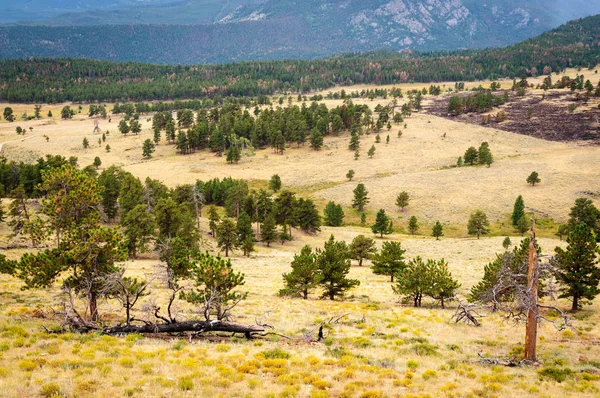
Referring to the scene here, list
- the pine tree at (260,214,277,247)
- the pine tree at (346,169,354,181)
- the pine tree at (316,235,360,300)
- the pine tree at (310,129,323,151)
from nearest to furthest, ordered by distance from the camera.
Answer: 1. the pine tree at (316,235,360,300)
2. the pine tree at (260,214,277,247)
3. the pine tree at (346,169,354,181)
4. the pine tree at (310,129,323,151)

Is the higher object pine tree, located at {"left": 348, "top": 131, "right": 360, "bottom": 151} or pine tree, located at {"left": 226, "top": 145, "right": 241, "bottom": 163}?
pine tree, located at {"left": 348, "top": 131, "right": 360, "bottom": 151}

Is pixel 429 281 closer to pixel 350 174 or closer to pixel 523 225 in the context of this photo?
pixel 523 225

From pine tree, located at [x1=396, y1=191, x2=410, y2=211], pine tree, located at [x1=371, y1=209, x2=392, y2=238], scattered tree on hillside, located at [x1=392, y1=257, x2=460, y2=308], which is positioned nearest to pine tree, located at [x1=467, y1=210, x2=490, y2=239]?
pine tree, located at [x1=371, y1=209, x2=392, y2=238]

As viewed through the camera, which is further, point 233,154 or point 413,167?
point 233,154

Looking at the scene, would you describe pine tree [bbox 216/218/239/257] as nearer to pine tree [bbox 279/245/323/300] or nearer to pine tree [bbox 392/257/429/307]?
pine tree [bbox 279/245/323/300]

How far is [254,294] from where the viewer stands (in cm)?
4150

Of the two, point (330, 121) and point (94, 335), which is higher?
point (330, 121)

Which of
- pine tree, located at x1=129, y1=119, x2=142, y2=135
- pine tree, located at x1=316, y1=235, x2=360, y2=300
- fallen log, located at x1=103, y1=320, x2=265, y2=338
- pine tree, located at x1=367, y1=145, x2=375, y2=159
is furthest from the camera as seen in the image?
pine tree, located at x1=129, y1=119, x2=142, y2=135

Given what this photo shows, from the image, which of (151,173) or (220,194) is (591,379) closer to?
(220,194)

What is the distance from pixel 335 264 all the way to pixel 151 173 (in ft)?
332

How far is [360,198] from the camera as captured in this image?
102 m

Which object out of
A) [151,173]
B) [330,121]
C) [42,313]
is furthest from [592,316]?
[330,121]

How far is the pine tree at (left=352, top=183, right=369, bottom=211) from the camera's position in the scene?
102 meters

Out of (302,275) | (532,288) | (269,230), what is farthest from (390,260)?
(269,230)
